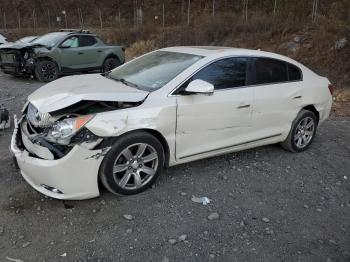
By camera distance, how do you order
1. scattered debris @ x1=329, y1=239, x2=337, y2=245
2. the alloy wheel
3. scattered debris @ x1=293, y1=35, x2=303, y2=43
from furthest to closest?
scattered debris @ x1=293, y1=35, x2=303, y2=43 → the alloy wheel → scattered debris @ x1=329, y1=239, x2=337, y2=245

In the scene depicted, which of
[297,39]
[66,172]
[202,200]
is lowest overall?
[202,200]

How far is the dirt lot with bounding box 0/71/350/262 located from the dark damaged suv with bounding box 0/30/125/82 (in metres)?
6.31

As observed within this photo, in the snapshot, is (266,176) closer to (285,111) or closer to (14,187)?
(285,111)

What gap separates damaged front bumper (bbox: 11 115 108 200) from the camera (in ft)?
11.4

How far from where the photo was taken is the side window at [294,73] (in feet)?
17.2

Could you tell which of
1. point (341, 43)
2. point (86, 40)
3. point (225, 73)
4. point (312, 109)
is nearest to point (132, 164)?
point (225, 73)

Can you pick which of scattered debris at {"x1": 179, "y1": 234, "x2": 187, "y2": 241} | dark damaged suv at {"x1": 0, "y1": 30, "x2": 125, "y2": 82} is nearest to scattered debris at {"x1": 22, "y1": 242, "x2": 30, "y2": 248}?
scattered debris at {"x1": 179, "y1": 234, "x2": 187, "y2": 241}

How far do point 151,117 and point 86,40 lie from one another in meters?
8.80

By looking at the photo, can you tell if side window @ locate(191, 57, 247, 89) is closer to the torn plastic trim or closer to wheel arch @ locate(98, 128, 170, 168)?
wheel arch @ locate(98, 128, 170, 168)

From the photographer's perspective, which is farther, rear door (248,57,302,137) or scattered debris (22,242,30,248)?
rear door (248,57,302,137)

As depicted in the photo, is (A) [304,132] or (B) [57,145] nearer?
(B) [57,145]

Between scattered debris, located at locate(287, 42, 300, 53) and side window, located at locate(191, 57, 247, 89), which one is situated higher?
side window, located at locate(191, 57, 247, 89)

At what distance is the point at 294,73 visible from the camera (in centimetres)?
530

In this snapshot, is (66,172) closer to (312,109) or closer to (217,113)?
(217,113)
